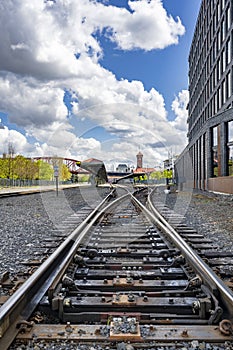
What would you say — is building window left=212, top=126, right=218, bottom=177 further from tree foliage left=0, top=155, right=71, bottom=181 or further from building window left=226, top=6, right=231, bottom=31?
tree foliage left=0, top=155, right=71, bottom=181

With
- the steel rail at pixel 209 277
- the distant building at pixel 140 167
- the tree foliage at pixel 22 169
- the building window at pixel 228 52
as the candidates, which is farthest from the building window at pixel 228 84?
the tree foliage at pixel 22 169

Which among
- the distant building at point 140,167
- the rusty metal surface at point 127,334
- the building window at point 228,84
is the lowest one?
the rusty metal surface at point 127,334

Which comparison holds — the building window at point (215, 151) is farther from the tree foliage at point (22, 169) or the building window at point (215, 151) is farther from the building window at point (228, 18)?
the tree foliage at point (22, 169)

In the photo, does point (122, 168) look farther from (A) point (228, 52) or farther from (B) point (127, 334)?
(B) point (127, 334)

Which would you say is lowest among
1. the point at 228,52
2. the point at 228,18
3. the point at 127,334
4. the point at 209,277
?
the point at 127,334

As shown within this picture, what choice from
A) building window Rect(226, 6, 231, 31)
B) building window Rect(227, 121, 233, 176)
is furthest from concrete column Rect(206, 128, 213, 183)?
building window Rect(226, 6, 231, 31)

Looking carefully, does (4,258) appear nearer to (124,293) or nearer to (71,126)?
(124,293)

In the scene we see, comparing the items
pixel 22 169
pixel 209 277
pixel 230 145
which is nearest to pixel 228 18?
pixel 230 145

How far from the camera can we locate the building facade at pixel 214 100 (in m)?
25.6

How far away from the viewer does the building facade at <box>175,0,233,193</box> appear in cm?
2562

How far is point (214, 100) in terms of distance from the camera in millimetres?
38156

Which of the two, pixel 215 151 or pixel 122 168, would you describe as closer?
pixel 215 151

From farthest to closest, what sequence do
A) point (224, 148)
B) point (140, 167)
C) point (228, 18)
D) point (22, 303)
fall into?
point (140, 167)
point (228, 18)
point (224, 148)
point (22, 303)

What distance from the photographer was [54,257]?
387 cm
